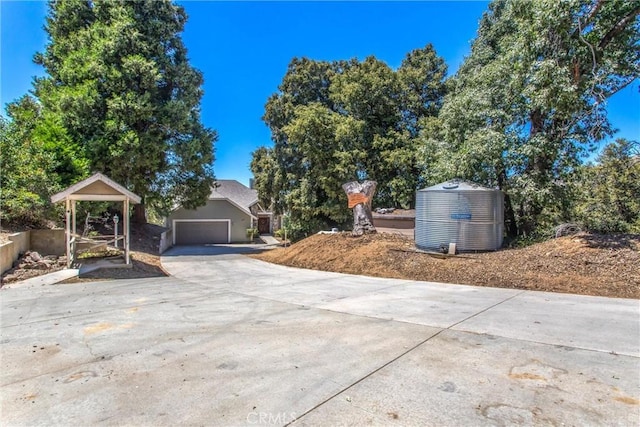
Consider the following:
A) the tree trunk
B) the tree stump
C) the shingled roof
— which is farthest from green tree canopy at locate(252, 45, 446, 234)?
the shingled roof

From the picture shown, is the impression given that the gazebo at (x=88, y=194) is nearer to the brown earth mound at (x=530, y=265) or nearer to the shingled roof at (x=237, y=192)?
the brown earth mound at (x=530, y=265)

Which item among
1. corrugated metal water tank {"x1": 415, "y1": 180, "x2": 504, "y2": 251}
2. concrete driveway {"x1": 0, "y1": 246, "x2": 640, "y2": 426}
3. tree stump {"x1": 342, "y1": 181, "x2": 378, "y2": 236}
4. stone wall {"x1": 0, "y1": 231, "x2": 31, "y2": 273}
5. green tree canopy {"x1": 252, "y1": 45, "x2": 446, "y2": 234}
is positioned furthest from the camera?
green tree canopy {"x1": 252, "y1": 45, "x2": 446, "y2": 234}

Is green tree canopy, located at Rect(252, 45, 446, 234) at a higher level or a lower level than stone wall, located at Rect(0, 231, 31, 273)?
higher

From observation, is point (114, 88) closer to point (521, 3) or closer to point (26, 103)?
point (26, 103)

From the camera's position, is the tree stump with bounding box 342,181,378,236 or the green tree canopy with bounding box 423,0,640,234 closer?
the green tree canopy with bounding box 423,0,640,234

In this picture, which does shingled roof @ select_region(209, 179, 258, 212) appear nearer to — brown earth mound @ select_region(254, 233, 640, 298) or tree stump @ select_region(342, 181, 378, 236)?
tree stump @ select_region(342, 181, 378, 236)

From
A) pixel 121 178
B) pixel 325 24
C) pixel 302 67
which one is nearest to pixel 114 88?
pixel 121 178

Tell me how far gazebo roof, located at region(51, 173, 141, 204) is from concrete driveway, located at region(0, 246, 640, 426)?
4.57m

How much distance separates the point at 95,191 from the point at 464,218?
441 inches

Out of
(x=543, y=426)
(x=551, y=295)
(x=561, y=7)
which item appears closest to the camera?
(x=543, y=426)

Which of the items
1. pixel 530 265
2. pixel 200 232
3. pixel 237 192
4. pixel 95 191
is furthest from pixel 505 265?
pixel 237 192

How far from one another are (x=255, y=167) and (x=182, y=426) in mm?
25931

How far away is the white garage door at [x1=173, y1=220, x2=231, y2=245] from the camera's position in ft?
98.1

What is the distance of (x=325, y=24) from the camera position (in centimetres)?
1477
